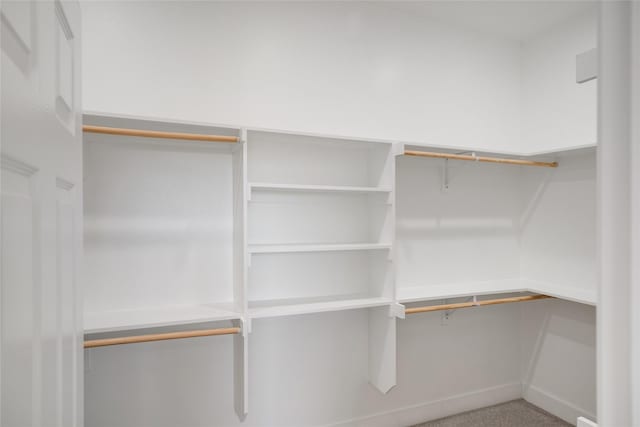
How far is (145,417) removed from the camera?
1.89m

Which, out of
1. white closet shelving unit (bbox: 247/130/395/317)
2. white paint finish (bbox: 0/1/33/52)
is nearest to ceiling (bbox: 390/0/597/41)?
white closet shelving unit (bbox: 247/130/395/317)

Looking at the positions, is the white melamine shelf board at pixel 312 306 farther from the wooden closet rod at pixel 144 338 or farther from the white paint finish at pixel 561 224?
the white paint finish at pixel 561 224

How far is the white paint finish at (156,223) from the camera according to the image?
1.81m

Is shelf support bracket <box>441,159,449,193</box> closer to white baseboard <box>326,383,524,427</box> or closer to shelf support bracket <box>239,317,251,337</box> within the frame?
white baseboard <box>326,383,524,427</box>

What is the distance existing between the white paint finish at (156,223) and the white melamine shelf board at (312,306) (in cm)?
27

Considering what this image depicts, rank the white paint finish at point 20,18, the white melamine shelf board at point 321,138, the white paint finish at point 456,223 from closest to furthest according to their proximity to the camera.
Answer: the white paint finish at point 20,18 < the white melamine shelf board at point 321,138 < the white paint finish at point 456,223

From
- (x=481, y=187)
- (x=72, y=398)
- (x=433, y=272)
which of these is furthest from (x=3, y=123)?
(x=481, y=187)

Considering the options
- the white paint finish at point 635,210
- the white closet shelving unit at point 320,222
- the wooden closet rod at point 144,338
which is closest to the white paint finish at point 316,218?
the white closet shelving unit at point 320,222

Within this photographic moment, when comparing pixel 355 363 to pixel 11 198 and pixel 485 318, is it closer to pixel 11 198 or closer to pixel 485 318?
pixel 485 318

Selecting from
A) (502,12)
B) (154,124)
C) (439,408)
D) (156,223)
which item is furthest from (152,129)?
(439,408)

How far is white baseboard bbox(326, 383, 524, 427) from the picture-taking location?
236 cm

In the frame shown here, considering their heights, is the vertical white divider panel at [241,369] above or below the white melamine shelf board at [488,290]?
below

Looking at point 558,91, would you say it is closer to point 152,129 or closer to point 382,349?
point 382,349

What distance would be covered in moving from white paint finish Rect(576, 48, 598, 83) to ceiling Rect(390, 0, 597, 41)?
2157 mm
